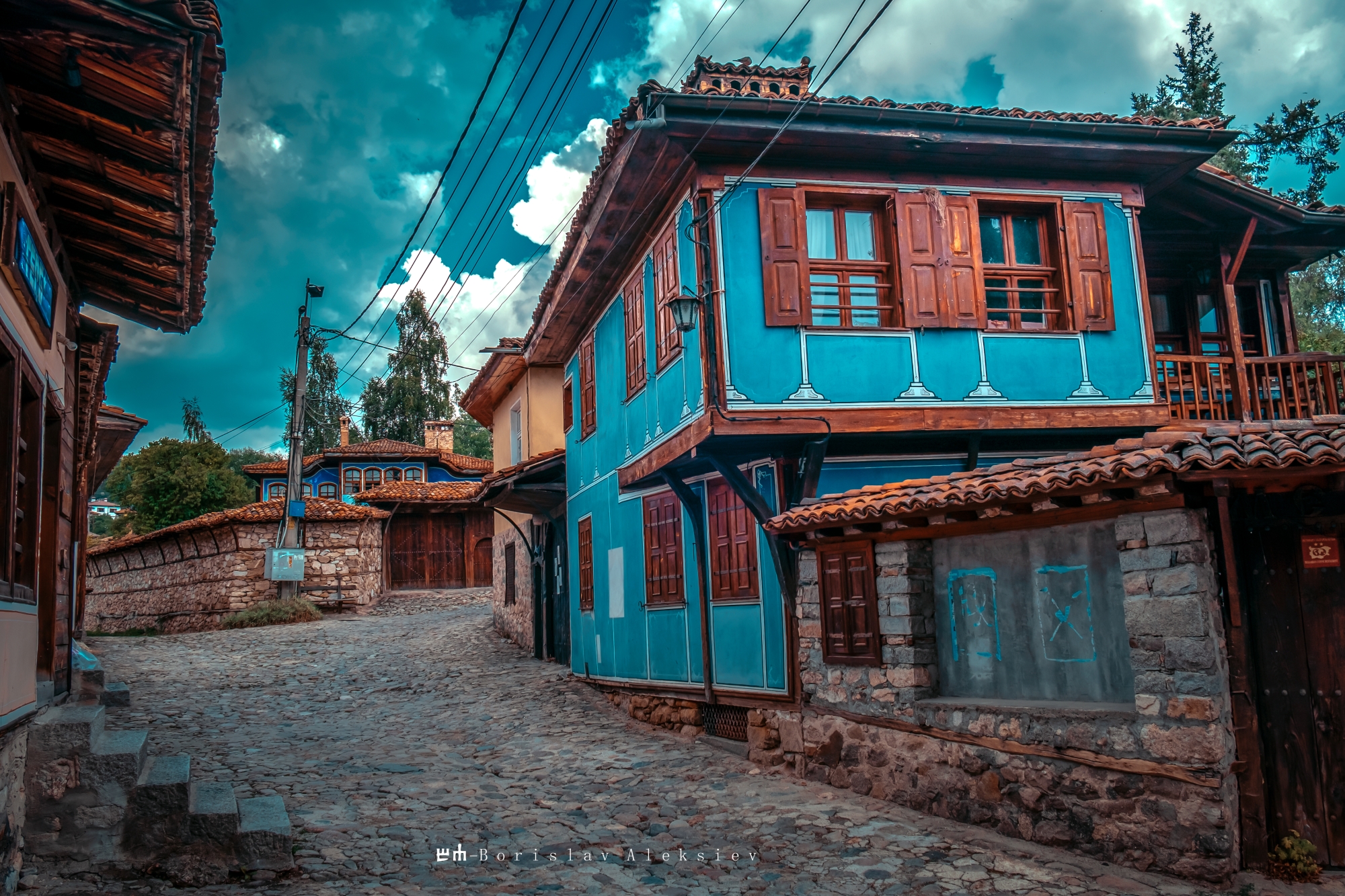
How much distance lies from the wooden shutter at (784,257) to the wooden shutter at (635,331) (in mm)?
2288

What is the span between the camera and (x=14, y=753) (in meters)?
5.09

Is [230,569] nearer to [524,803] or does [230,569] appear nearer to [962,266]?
[524,803]

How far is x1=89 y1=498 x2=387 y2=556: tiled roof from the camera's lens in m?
22.5

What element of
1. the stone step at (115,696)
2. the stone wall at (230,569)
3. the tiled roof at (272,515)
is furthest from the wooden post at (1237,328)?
the stone wall at (230,569)

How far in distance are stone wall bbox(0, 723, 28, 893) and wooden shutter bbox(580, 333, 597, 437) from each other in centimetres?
858

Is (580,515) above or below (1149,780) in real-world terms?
above

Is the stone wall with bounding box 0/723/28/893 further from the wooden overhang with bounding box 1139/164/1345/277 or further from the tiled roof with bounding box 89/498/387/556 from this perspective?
the tiled roof with bounding box 89/498/387/556

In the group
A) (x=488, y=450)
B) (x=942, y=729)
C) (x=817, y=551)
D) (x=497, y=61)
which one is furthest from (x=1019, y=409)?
(x=488, y=450)

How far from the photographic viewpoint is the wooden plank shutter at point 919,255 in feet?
29.6

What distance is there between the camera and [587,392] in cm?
1385

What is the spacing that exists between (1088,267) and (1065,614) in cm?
450

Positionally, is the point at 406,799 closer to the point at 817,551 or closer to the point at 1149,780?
the point at 817,551

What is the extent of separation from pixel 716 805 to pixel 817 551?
83.8 inches

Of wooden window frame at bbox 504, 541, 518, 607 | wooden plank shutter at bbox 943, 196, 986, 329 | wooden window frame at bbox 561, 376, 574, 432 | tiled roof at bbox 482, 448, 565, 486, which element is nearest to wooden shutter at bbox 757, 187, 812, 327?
wooden plank shutter at bbox 943, 196, 986, 329
